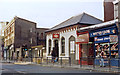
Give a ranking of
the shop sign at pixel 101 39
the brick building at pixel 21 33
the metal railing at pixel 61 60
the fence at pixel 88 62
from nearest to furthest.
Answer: the fence at pixel 88 62
the shop sign at pixel 101 39
the metal railing at pixel 61 60
the brick building at pixel 21 33

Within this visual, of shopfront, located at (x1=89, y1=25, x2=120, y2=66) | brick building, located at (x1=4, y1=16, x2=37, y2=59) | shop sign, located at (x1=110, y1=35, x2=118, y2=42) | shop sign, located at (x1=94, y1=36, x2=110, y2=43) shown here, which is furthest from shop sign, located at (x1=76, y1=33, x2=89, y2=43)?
brick building, located at (x1=4, y1=16, x2=37, y2=59)

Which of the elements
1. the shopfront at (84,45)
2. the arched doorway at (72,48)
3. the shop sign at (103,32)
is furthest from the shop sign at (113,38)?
the arched doorway at (72,48)

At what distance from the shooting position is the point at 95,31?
70.6ft

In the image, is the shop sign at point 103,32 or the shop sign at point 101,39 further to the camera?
the shop sign at point 101,39

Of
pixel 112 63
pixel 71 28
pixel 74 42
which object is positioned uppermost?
pixel 71 28

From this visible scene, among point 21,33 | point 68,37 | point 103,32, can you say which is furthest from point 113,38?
point 21,33

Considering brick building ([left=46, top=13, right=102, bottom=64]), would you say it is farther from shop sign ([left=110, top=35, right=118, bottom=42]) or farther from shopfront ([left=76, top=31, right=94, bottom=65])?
shop sign ([left=110, top=35, right=118, bottom=42])

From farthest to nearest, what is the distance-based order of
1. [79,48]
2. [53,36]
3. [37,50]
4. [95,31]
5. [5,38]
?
[5,38], [37,50], [53,36], [79,48], [95,31]

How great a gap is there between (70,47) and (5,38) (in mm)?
40726

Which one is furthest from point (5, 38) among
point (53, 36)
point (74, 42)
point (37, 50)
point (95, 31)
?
point (95, 31)

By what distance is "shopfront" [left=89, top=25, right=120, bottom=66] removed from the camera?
18.5 metres

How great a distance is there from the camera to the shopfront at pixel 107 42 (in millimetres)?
18547

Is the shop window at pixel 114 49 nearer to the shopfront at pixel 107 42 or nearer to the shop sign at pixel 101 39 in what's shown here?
the shopfront at pixel 107 42

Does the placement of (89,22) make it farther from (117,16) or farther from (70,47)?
(117,16)
